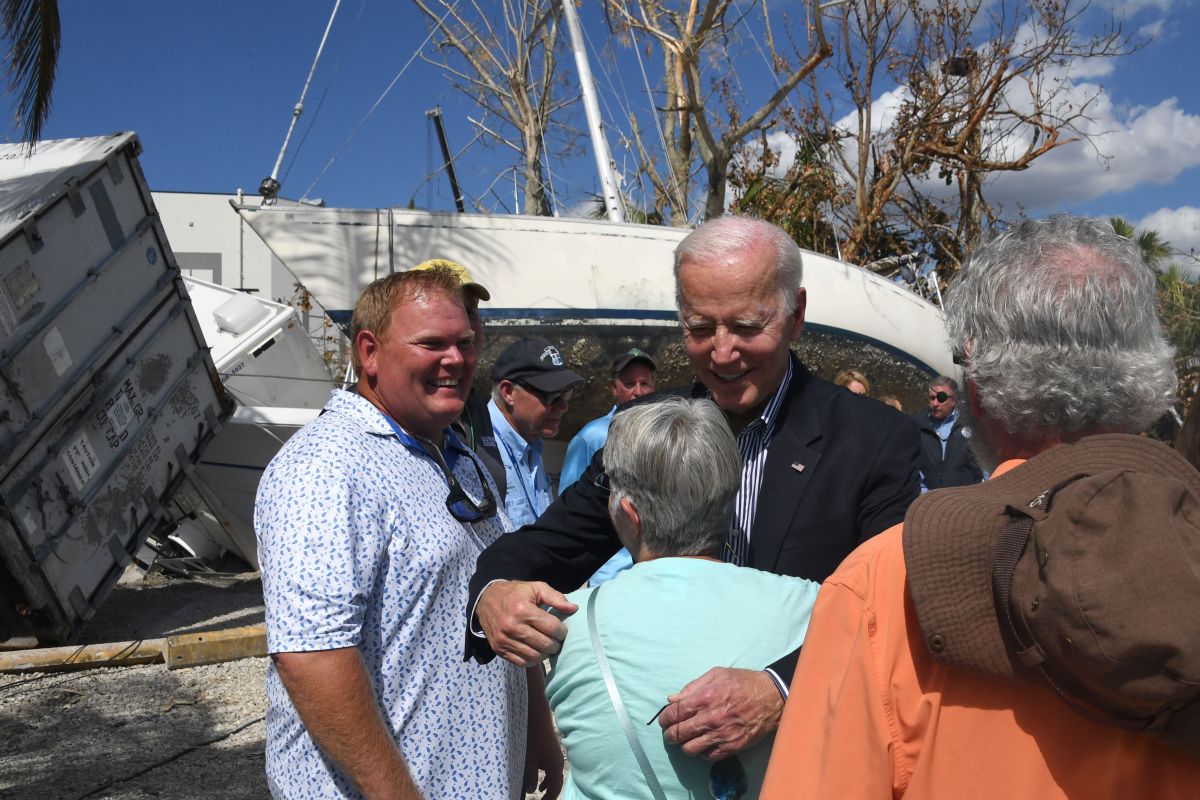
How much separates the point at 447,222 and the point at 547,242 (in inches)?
35.1

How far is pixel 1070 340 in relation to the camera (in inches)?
49.4

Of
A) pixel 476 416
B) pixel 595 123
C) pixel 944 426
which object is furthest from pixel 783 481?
pixel 595 123

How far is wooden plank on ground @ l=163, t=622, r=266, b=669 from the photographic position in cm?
573

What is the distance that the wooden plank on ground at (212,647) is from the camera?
5734mm

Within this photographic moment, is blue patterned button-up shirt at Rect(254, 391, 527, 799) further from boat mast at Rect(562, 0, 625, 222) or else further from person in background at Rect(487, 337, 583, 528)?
boat mast at Rect(562, 0, 625, 222)

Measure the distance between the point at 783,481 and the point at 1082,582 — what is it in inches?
46.7

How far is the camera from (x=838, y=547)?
81.9 inches

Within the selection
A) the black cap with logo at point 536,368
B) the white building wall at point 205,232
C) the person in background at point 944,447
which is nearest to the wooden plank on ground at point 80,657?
the black cap with logo at point 536,368

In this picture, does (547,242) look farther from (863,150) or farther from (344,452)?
(863,150)

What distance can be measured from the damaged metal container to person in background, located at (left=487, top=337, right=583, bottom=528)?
276cm

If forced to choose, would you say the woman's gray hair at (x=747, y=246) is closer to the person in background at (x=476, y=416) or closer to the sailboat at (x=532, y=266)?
the person in background at (x=476, y=416)

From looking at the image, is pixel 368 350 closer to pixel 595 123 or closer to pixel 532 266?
pixel 532 266

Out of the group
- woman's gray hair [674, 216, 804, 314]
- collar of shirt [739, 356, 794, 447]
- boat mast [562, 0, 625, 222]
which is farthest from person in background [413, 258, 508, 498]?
boat mast [562, 0, 625, 222]

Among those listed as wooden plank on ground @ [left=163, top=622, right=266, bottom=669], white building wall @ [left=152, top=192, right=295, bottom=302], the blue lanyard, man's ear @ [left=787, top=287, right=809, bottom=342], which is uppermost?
man's ear @ [left=787, top=287, right=809, bottom=342]
